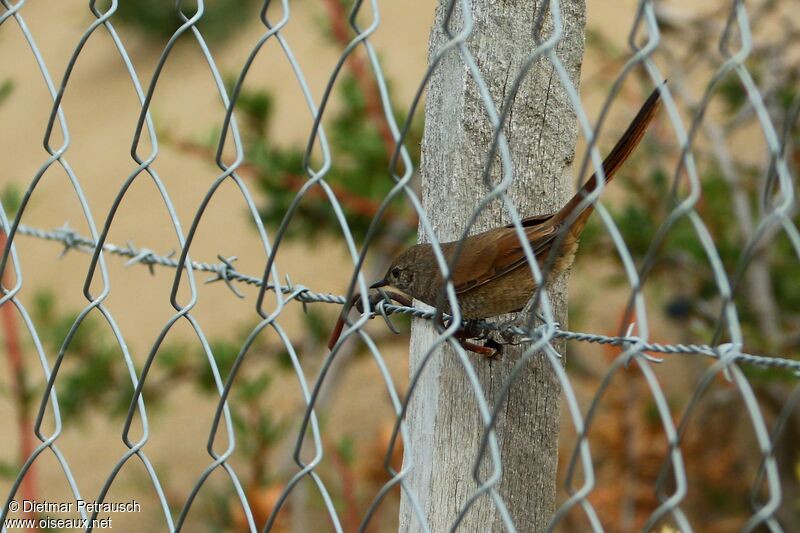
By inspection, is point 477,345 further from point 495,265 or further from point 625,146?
point 625,146

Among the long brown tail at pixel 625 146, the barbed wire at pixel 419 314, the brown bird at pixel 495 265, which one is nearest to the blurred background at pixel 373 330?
the barbed wire at pixel 419 314

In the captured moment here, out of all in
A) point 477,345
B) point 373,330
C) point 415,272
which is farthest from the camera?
point 373,330

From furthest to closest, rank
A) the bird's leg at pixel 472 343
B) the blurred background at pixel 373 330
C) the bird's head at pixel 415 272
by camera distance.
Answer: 1. the blurred background at pixel 373 330
2. the bird's head at pixel 415 272
3. the bird's leg at pixel 472 343

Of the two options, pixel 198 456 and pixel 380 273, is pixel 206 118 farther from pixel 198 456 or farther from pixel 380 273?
pixel 380 273

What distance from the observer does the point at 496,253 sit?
1624 mm

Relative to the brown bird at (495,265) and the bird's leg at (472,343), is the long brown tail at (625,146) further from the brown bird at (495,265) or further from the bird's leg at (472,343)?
the bird's leg at (472,343)

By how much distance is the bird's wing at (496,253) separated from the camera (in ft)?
5.10

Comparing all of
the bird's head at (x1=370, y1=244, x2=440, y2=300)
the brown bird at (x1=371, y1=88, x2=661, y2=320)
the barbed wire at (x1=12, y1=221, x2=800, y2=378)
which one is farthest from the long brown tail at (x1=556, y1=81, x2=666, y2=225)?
the bird's head at (x1=370, y1=244, x2=440, y2=300)

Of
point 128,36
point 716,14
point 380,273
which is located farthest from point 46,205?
point 716,14

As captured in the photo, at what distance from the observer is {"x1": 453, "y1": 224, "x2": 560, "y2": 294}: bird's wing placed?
5.10ft

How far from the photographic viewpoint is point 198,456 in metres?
5.38

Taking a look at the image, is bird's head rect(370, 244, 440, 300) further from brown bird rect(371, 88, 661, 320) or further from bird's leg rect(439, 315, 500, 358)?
bird's leg rect(439, 315, 500, 358)

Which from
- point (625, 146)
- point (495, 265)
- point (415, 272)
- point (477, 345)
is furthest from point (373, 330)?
point (625, 146)

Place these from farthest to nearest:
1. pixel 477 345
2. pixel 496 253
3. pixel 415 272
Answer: pixel 415 272, pixel 496 253, pixel 477 345
